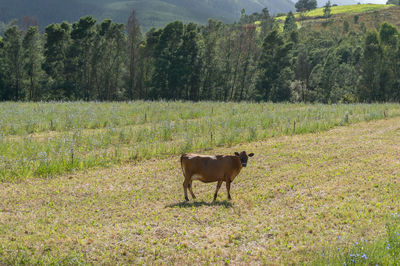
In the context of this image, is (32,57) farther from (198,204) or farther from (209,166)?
(209,166)

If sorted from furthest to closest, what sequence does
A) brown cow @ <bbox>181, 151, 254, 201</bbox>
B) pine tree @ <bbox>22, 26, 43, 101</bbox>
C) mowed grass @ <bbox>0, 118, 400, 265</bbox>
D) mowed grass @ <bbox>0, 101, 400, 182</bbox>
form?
pine tree @ <bbox>22, 26, 43, 101</bbox>, mowed grass @ <bbox>0, 101, 400, 182</bbox>, brown cow @ <bbox>181, 151, 254, 201</bbox>, mowed grass @ <bbox>0, 118, 400, 265</bbox>

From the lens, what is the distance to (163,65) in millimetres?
59531

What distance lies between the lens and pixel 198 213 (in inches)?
375

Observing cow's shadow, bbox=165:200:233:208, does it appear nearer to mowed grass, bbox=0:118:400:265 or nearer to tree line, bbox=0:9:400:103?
mowed grass, bbox=0:118:400:265

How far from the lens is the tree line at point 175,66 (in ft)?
182

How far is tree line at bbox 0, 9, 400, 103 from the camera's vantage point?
5541 cm

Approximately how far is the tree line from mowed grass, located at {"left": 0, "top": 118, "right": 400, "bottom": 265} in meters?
44.0

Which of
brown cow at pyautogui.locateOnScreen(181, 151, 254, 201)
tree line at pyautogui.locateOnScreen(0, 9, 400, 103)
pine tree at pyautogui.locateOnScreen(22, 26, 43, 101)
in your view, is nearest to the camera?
brown cow at pyautogui.locateOnScreen(181, 151, 254, 201)

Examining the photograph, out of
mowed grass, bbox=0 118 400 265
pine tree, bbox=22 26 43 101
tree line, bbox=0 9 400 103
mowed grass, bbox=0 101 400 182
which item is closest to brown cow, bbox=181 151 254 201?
mowed grass, bbox=0 118 400 265

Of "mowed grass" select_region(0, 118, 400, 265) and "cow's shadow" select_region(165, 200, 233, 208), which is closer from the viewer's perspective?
"mowed grass" select_region(0, 118, 400, 265)

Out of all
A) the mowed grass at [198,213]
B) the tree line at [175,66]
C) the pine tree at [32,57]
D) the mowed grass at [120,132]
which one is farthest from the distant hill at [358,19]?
the mowed grass at [198,213]

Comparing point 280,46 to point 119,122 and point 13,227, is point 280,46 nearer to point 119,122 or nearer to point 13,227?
point 119,122

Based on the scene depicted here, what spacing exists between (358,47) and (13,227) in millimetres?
79017

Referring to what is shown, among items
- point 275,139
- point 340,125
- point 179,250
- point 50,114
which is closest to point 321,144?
point 275,139
